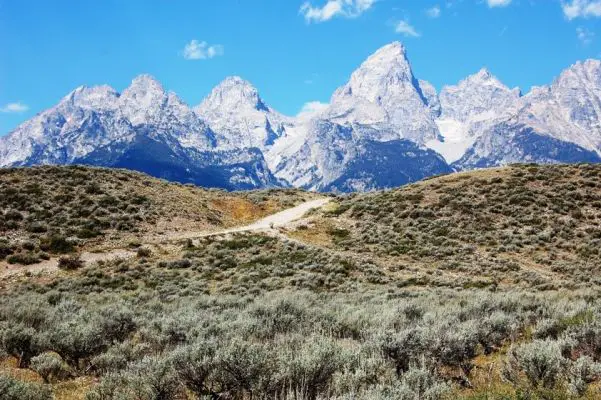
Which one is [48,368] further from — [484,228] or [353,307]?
[484,228]

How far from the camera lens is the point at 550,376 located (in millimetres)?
8344

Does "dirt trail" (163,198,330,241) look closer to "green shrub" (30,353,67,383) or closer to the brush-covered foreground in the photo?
the brush-covered foreground

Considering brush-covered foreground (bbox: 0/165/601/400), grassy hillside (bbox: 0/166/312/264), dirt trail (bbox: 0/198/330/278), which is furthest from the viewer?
grassy hillside (bbox: 0/166/312/264)

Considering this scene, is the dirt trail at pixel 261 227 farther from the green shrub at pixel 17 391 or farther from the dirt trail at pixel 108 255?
the green shrub at pixel 17 391

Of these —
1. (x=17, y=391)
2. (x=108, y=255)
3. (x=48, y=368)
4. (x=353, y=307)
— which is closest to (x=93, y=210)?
(x=108, y=255)

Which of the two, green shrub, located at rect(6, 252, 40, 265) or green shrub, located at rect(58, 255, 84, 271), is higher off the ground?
green shrub, located at rect(6, 252, 40, 265)

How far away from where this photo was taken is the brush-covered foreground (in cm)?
824

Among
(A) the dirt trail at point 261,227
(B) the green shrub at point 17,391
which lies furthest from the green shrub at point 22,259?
(B) the green shrub at point 17,391

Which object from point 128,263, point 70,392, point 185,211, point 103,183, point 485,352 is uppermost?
point 103,183

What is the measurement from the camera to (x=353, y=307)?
17938 millimetres

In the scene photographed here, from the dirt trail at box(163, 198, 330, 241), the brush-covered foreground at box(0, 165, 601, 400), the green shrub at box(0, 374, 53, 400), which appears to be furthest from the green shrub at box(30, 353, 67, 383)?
the dirt trail at box(163, 198, 330, 241)

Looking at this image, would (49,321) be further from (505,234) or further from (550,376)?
(505,234)

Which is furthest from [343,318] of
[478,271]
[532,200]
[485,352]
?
[532,200]

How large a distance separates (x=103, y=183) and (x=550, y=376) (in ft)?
177
